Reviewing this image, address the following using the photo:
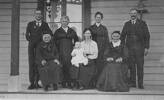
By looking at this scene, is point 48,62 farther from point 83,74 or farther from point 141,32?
point 141,32

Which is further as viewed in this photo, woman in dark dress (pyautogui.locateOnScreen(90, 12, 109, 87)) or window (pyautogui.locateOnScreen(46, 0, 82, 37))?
window (pyautogui.locateOnScreen(46, 0, 82, 37))

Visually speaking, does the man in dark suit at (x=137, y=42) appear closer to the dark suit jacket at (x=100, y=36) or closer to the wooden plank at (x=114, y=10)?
the dark suit jacket at (x=100, y=36)

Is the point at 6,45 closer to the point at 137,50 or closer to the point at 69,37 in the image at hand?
the point at 69,37

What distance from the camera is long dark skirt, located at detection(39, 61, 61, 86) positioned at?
698 cm

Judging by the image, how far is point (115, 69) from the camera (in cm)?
698

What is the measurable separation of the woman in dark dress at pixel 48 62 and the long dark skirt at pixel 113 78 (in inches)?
34.9

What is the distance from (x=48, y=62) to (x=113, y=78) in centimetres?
135

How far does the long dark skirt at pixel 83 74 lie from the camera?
7.13 meters

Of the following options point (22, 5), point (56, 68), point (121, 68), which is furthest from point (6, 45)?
point (121, 68)

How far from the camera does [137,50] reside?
748 centimetres

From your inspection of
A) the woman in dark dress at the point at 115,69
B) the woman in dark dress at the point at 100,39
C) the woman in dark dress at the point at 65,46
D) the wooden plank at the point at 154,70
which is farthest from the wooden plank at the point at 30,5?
the wooden plank at the point at 154,70

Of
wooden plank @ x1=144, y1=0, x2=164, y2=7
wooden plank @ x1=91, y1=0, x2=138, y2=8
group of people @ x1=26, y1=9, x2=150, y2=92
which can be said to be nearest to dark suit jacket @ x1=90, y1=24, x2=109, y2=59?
group of people @ x1=26, y1=9, x2=150, y2=92

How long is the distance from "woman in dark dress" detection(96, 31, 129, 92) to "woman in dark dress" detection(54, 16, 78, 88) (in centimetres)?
75

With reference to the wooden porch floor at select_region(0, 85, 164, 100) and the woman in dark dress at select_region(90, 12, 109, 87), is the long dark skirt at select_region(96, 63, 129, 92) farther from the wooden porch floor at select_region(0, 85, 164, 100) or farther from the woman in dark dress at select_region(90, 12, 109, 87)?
the woman in dark dress at select_region(90, 12, 109, 87)
